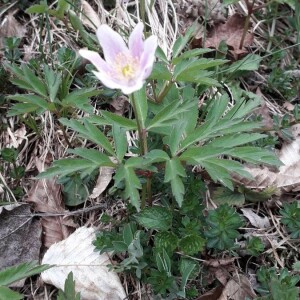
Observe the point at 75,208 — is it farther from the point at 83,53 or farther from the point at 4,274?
the point at 83,53

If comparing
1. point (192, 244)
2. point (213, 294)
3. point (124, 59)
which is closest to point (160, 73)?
point (124, 59)

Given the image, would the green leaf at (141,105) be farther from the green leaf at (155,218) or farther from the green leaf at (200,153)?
the green leaf at (155,218)

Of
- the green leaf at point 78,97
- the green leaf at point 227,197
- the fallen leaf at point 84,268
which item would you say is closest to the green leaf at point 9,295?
the fallen leaf at point 84,268

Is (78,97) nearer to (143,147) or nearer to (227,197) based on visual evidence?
(143,147)

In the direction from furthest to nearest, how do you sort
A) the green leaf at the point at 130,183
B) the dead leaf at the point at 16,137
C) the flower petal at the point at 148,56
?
the dead leaf at the point at 16,137
the green leaf at the point at 130,183
the flower petal at the point at 148,56

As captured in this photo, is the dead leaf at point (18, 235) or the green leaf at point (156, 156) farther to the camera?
the dead leaf at point (18, 235)

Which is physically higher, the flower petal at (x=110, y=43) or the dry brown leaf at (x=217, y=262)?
the flower petal at (x=110, y=43)

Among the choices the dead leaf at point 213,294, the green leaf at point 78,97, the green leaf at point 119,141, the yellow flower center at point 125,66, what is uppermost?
the yellow flower center at point 125,66
